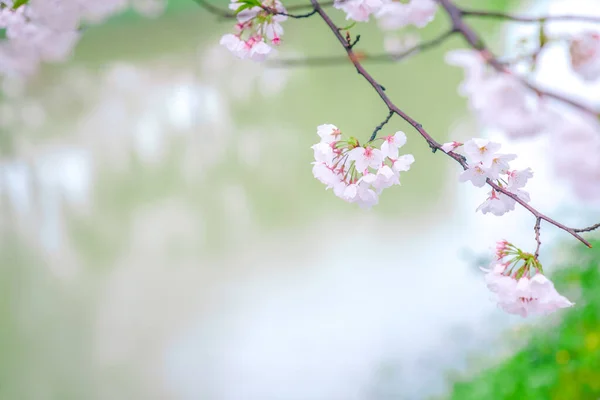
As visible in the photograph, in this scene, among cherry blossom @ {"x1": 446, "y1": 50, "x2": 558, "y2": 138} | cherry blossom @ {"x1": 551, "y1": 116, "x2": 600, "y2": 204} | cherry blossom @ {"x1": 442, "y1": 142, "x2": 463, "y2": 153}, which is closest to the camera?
cherry blossom @ {"x1": 442, "y1": 142, "x2": 463, "y2": 153}

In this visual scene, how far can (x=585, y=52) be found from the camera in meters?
0.60

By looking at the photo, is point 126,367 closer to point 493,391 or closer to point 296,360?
point 296,360

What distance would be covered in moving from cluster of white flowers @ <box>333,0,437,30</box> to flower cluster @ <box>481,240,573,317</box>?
0.28m

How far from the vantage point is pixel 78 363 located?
7.58 ft

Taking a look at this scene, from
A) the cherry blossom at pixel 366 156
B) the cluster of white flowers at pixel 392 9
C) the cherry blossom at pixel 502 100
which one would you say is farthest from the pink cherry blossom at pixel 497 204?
the cherry blossom at pixel 502 100

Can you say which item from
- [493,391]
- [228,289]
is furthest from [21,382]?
[493,391]

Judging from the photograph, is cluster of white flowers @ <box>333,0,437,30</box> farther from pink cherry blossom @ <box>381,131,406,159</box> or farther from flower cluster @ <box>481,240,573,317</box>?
flower cluster @ <box>481,240,573,317</box>

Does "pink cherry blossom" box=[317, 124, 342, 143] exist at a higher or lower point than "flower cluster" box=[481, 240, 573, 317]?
higher

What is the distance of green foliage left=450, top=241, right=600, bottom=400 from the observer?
1.43 meters

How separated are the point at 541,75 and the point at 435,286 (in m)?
1.45

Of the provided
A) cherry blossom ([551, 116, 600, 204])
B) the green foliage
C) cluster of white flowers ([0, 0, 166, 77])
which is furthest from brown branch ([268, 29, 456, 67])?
the green foliage

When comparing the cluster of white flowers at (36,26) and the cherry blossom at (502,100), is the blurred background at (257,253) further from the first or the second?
the cluster of white flowers at (36,26)

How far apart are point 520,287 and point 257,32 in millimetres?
387

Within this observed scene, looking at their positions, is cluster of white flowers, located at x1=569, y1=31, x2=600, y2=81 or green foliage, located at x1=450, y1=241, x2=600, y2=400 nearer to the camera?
cluster of white flowers, located at x1=569, y1=31, x2=600, y2=81
